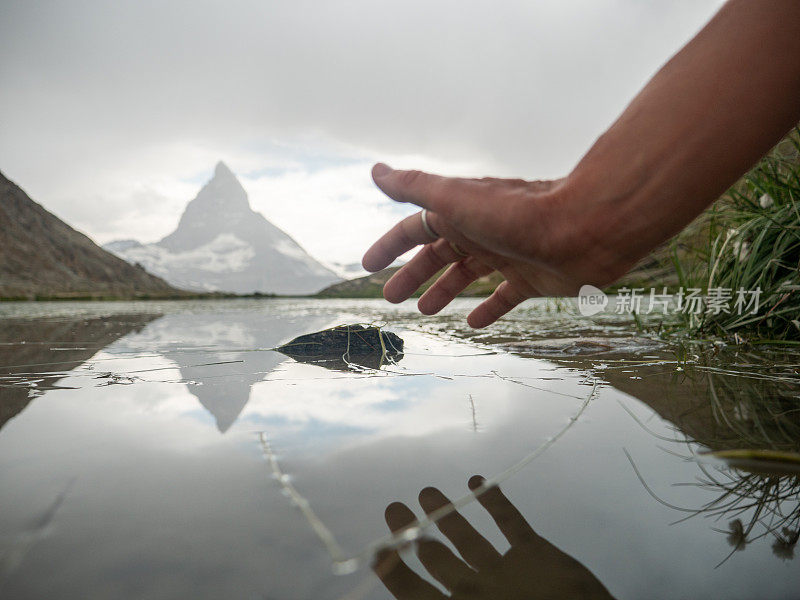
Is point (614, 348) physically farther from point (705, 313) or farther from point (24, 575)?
Result: point (24, 575)

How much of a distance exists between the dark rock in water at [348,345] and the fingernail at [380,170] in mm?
1378

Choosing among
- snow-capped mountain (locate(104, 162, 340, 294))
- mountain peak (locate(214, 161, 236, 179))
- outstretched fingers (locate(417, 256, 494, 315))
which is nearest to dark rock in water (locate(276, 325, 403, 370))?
outstretched fingers (locate(417, 256, 494, 315))

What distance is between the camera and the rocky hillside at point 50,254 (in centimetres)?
2753

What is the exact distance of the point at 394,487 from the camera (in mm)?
805

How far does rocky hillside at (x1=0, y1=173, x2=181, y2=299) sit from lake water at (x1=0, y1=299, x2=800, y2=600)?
29.3 meters

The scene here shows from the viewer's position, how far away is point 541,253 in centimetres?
101

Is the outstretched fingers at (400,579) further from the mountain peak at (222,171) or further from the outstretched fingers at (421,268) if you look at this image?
the mountain peak at (222,171)

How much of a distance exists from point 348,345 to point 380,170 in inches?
61.8

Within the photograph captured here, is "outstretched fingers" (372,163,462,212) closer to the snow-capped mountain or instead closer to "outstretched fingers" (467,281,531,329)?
"outstretched fingers" (467,281,531,329)

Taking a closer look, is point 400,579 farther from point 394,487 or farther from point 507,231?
point 507,231

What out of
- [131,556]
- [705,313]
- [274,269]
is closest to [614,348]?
[705,313]

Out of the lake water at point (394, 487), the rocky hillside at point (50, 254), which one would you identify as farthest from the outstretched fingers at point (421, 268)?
the rocky hillside at point (50, 254)

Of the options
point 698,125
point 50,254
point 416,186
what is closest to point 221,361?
point 416,186

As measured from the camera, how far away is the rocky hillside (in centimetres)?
2753
